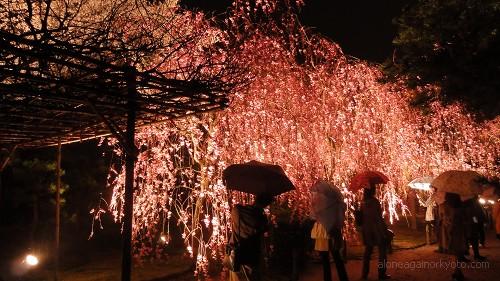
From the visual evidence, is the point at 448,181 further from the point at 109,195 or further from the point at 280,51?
the point at 109,195

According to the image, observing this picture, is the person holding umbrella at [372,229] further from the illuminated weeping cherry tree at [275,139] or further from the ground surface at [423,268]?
the illuminated weeping cherry tree at [275,139]

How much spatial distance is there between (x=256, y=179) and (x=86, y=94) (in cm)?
297

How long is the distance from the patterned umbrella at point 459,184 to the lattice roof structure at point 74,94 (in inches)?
231

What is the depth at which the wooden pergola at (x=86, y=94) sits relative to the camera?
4.08 meters

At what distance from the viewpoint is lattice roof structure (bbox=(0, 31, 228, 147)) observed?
4059mm

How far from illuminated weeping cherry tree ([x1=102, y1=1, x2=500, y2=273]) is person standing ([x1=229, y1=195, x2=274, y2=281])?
197 cm

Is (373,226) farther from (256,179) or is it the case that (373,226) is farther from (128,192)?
(128,192)

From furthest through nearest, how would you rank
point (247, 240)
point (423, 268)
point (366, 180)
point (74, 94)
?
point (423, 268) < point (366, 180) < point (247, 240) < point (74, 94)

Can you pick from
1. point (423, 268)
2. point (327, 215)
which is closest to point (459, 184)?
point (423, 268)

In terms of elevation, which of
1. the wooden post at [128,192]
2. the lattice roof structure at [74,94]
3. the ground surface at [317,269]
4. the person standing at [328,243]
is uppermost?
the lattice roof structure at [74,94]

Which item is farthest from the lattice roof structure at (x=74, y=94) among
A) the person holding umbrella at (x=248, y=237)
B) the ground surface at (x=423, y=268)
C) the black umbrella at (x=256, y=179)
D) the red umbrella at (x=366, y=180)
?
the ground surface at (x=423, y=268)

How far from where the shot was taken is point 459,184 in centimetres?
911

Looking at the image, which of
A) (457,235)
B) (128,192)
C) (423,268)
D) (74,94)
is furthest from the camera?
(423,268)

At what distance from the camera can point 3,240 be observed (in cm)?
1266
